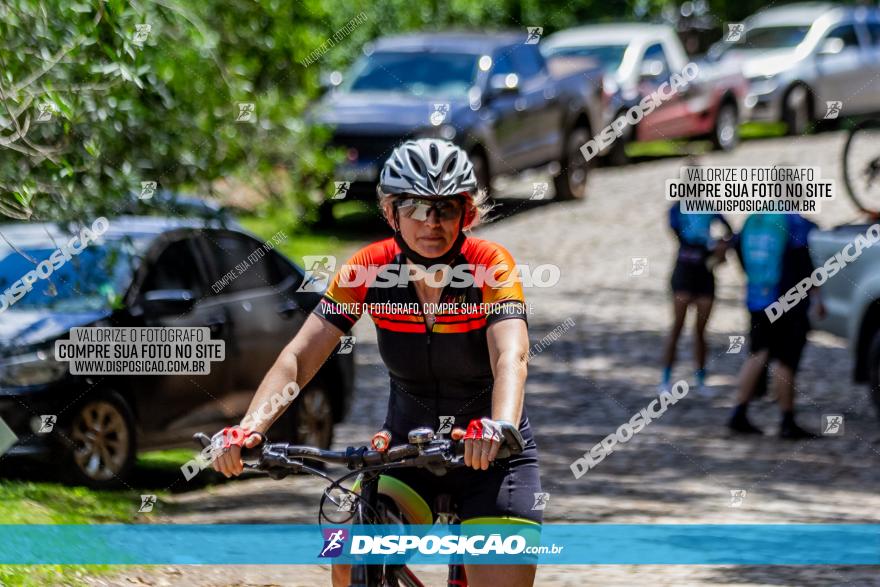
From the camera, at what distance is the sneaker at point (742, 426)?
11664 millimetres

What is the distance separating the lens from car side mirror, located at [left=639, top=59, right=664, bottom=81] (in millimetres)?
23891

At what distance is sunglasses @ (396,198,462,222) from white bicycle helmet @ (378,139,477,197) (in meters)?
0.03

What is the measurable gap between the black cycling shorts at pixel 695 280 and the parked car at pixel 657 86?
33.4ft

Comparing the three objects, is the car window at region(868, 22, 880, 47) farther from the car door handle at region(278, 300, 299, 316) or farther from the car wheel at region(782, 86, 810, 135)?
the car door handle at region(278, 300, 299, 316)

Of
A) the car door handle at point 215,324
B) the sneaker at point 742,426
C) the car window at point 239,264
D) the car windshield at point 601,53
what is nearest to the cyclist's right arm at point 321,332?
the car door handle at point 215,324

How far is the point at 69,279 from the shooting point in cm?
963

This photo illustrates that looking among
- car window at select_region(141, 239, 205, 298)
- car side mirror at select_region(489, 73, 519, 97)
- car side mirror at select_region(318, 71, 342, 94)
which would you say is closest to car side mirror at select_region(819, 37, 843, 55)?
car side mirror at select_region(489, 73, 519, 97)

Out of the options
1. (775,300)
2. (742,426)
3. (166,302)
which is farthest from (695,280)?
(166,302)

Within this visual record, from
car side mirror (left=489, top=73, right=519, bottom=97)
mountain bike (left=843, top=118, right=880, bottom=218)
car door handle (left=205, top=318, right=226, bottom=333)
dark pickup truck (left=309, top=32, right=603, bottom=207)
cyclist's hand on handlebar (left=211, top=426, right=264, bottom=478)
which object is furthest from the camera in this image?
car side mirror (left=489, top=73, right=519, bottom=97)

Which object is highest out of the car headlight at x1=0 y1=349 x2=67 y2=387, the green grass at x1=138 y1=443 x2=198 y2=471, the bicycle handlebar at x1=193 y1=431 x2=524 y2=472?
the car headlight at x1=0 y1=349 x2=67 y2=387

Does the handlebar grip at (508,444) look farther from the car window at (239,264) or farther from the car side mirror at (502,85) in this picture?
the car side mirror at (502,85)

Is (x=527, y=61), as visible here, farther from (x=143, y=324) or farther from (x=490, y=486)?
(x=490, y=486)

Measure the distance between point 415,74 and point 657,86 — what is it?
17.6ft

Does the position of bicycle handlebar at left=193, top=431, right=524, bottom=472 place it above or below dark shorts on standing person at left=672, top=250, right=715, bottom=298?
below
